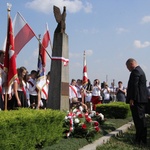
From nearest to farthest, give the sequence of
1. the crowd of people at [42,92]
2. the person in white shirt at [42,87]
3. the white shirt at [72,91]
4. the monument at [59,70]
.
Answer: the crowd of people at [42,92] < the monument at [59,70] < the person in white shirt at [42,87] < the white shirt at [72,91]

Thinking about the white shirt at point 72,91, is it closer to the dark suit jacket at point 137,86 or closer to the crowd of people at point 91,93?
the crowd of people at point 91,93

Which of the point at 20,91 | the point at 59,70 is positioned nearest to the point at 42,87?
the point at 20,91

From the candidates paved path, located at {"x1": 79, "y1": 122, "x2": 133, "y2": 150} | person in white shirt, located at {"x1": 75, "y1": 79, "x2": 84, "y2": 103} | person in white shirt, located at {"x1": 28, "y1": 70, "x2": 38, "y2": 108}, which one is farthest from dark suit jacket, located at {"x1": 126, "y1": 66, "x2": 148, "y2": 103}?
person in white shirt, located at {"x1": 75, "y1": 79, "x2": 84, "y2": 103}

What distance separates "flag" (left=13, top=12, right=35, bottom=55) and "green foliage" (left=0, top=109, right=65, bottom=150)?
9.38 feet

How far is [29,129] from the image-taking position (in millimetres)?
5320

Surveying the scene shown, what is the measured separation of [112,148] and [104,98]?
12.0 meters

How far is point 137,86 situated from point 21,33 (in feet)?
11.2

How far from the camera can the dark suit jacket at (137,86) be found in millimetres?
7386

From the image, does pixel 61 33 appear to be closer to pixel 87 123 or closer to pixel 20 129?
pixel 87 123

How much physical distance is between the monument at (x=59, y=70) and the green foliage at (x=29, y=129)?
1795 mm

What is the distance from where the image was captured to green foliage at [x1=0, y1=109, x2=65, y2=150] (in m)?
4.64

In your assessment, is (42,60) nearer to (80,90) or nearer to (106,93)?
(80,90)

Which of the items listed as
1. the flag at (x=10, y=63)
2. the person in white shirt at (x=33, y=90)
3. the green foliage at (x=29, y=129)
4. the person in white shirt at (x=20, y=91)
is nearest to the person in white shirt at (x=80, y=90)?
the person in white shirt at (x=33, y=90)

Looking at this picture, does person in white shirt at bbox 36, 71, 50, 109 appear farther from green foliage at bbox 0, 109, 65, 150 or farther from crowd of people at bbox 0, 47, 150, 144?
green foliage at bbox 0, 109, 65, 150
